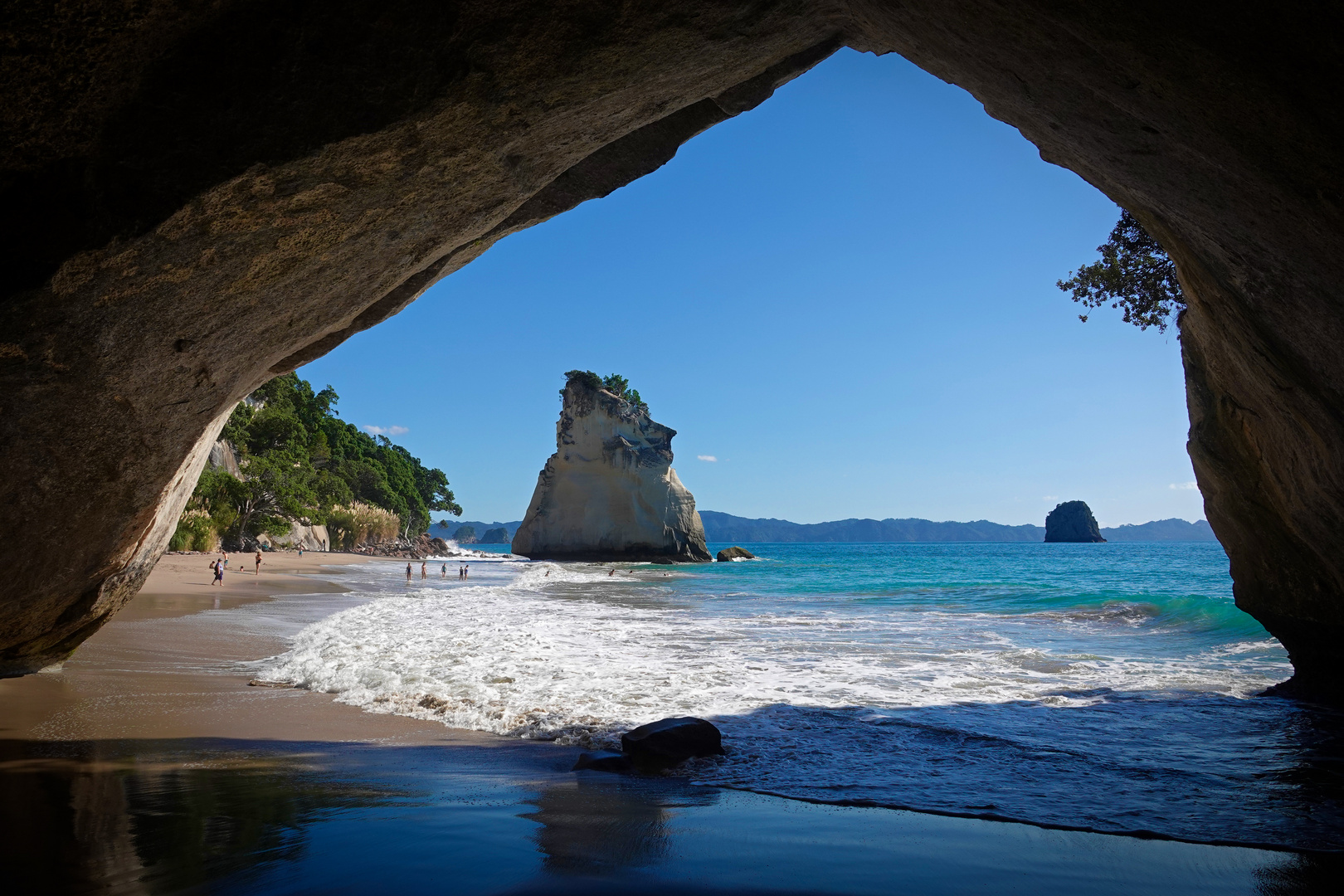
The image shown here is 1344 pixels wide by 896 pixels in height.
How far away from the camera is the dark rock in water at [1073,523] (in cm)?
13875

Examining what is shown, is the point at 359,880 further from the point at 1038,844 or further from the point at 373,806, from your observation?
the point at 1038,844

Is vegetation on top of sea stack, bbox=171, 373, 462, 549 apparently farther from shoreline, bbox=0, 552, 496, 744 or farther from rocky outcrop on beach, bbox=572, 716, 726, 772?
rocky outcrop on beach, bbox=572, 716, 726, 772

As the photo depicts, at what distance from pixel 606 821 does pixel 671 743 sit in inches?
55.7

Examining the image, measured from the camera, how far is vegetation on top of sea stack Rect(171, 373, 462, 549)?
37031 mm

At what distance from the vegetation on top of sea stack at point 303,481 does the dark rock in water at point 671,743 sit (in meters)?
19.4

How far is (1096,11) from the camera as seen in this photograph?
→ 2770 mm

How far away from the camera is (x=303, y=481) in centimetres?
4653

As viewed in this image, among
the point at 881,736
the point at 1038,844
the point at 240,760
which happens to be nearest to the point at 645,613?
the point at 881,736

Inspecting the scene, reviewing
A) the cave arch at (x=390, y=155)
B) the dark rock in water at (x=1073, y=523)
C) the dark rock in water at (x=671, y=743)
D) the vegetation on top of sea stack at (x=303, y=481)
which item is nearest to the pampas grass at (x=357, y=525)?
the vegetation on top of sea stack at (x=303, y=481)

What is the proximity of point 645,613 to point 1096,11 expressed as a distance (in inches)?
668

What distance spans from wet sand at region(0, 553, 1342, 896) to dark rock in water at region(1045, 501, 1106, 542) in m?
153

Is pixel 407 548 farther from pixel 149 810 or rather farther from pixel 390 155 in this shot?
pixel 390 155

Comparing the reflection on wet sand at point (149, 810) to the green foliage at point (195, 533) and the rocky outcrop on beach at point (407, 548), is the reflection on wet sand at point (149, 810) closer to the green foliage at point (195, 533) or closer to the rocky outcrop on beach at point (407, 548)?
the green foliage at point (195, 533)

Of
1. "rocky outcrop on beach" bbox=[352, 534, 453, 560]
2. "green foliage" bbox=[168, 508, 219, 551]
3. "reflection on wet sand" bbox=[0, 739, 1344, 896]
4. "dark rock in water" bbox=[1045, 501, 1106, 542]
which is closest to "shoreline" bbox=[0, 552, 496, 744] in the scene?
"reflection on wet sand" bbox=[0, 739, 1344, 896]
